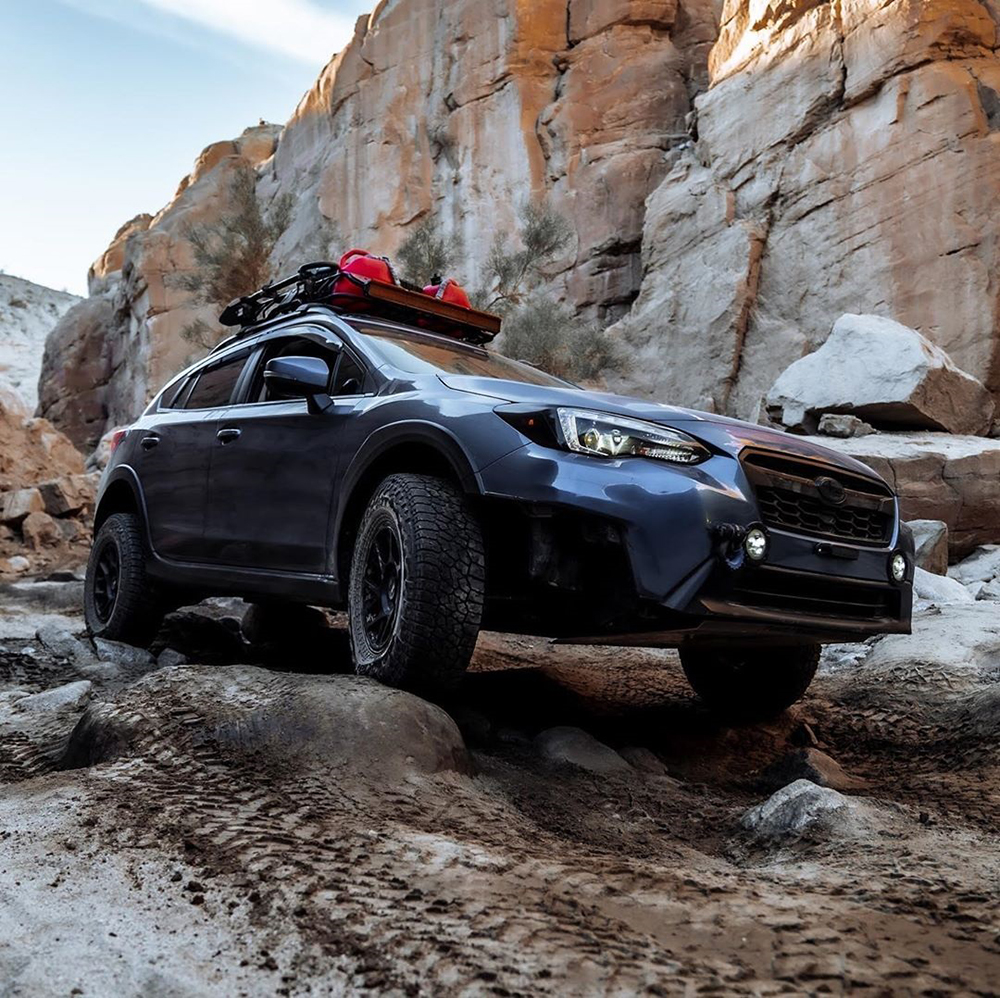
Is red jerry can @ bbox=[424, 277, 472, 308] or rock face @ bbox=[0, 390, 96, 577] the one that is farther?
rock face @ bbox=[0, 390, 96, 577]

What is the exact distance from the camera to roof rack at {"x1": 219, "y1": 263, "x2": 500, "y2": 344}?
4965mm

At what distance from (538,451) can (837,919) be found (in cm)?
172

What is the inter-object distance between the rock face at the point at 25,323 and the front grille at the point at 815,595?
44.7 m

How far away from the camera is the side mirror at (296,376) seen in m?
3.92

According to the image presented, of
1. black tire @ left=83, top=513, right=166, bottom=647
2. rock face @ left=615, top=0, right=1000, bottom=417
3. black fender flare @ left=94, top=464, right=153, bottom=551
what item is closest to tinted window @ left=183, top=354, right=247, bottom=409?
black fender flare @ left=94, top=464, right=153, bottom=551

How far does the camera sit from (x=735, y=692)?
175 inches

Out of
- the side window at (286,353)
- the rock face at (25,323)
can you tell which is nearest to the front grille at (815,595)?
the side window at (286,353)

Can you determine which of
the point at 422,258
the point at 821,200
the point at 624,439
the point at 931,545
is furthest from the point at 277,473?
the point at 422,258

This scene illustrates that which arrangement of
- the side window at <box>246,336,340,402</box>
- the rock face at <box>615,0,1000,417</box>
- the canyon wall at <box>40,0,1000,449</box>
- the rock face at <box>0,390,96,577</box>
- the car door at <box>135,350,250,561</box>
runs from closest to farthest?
the side window at <box>246,336,340,402</box> → the car door at <box>135,350,250,561</box> → the rock face at <box>0,390,96,577</box> → the rock face at <box>615,0,1000,417</box> → the canyon wall at <box>40,0,1000,449</box>

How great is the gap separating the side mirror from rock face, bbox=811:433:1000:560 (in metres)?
7.28

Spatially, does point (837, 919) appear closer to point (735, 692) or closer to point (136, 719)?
point (136, 719)

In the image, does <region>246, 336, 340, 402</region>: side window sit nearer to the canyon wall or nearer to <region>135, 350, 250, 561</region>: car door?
<region>135, 350, 250, 561</region>: car door

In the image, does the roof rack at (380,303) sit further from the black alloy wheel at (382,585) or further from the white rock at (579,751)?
the white rock at (579,751)

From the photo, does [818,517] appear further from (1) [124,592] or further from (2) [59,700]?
(1) [124,592]
